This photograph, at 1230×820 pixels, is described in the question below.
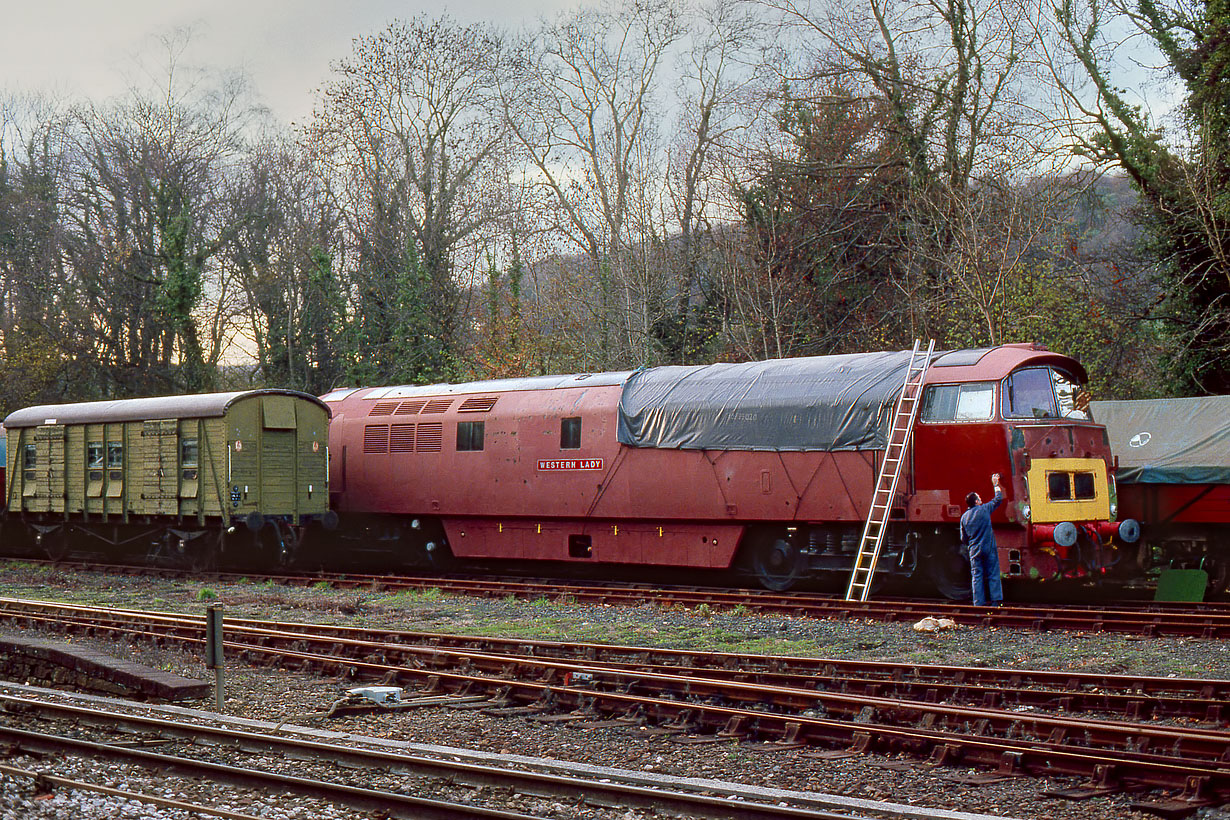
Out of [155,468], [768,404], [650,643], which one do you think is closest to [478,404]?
[768,404]

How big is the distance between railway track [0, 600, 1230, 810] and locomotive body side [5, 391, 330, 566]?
863 centimetres

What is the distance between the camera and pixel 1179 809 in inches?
246

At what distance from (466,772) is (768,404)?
1056cm

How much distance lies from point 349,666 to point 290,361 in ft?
107

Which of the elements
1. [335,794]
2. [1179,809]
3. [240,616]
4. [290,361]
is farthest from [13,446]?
[1179,809]

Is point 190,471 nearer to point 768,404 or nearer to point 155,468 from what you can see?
point 155,468

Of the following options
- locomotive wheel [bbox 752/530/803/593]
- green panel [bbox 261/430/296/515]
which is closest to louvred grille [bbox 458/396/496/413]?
green panel [bbox 261/430/296/515]

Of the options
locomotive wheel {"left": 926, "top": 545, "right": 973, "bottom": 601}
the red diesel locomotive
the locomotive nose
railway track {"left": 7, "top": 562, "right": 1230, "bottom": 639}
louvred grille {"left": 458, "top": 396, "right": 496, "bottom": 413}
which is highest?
louvred grille {"left": 458, "top": 396, "right": 496, "bottom": 413}

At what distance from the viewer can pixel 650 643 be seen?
12.5 metres

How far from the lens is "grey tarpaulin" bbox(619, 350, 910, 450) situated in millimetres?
16062

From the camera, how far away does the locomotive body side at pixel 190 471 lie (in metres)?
20.9

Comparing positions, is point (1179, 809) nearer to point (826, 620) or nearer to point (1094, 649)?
point (1094, 649)

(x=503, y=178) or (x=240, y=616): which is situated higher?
(x=503, y=178)

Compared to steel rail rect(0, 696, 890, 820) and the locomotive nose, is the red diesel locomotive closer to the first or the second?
the locomotive nose
